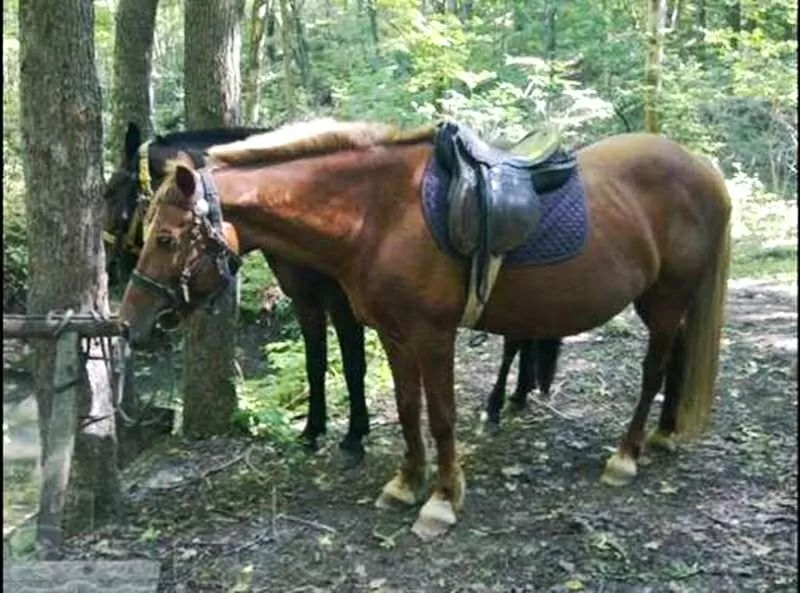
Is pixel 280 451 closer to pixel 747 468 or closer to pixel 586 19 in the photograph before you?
pixel 747 468

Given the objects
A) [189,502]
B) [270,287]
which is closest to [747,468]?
[189,502]

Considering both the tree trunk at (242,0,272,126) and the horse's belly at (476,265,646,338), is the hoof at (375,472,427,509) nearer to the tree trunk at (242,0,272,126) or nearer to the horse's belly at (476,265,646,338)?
the horse's belly at (476,265,646,338)

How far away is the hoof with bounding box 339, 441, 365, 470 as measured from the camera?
201 inches

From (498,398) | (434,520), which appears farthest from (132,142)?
(498,398)

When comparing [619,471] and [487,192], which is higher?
[487,192]

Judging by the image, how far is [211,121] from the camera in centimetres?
567

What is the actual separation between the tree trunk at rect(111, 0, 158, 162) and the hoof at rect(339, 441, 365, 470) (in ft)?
15.0

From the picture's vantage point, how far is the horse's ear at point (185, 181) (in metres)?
3.68

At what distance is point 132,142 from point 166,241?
1275mm

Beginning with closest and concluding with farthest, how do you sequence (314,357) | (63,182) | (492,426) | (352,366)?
(63,182) → (352,366) → (314,357) → (492,426)

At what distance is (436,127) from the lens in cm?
422

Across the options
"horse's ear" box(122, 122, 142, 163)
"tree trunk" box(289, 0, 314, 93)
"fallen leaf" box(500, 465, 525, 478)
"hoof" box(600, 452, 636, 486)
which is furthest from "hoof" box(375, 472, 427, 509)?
"tree trunk" box(289, 0, 314, 93)

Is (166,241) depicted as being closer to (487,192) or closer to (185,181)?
(185,181)

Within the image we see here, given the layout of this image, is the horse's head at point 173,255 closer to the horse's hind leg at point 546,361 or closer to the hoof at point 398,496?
the hoof at point 398,496
